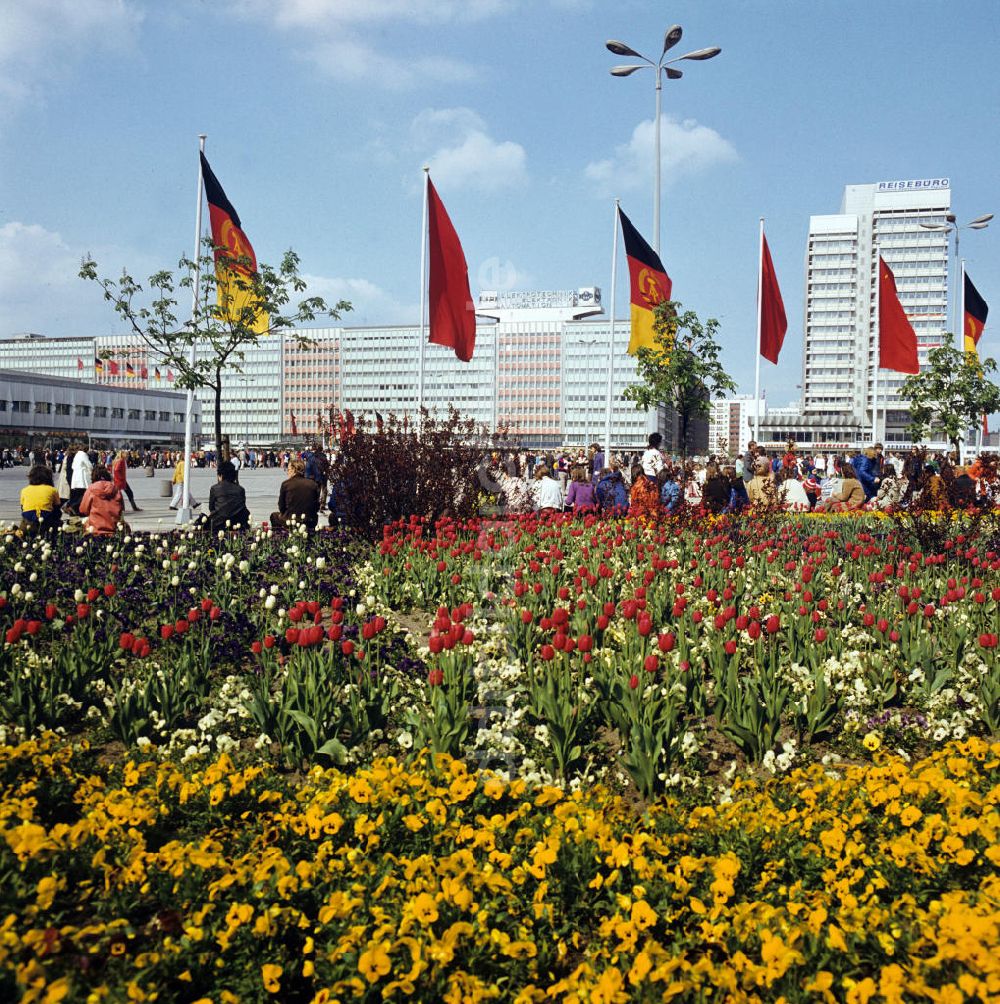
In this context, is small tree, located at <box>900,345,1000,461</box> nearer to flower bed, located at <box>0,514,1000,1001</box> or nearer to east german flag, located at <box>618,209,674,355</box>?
east german flag, located at <box>618,209,674,355</box>

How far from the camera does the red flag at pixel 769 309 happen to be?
25141 mm

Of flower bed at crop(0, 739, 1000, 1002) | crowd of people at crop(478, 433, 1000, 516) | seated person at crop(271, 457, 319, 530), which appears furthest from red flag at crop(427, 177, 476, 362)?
flower bed at crop(0, 739, 1000, 1002)

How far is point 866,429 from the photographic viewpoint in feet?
504

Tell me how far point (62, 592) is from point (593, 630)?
468cm

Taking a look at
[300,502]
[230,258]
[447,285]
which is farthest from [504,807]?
[447,285]

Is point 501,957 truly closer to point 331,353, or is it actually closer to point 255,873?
point 255,873

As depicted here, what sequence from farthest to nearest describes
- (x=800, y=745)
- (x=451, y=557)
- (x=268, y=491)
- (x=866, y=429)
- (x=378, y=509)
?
(x=866, y=429), (x=268, y=491), (x=378, y=509), (x=451, y=557), (x=800, y=745)

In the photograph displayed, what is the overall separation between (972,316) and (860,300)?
443 ft

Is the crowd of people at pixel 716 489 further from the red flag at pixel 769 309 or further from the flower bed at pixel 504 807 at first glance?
the flower bed at pixel 504 807

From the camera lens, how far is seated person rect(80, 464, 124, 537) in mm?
11906

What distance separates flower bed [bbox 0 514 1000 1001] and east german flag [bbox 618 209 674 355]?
15.8m

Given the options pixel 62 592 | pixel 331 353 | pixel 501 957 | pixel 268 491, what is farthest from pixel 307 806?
pixel 331 353

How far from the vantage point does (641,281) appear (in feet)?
74.6

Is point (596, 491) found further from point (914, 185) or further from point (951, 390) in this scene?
point (914, 185)
